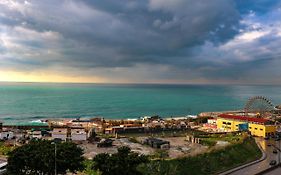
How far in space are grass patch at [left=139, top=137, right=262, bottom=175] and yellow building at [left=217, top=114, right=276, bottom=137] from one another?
71.3ft

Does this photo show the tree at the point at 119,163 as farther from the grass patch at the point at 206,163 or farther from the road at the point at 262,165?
the road at the point at 262,165

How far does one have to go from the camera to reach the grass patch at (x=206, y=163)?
4228 centimetres

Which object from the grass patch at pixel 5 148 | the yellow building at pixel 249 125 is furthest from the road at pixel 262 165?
the grass patch at pixel 5 148

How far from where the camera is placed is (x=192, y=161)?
46.2 meters

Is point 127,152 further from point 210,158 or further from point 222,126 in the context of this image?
point 222,126

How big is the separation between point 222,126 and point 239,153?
37.2 m

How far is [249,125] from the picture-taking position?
270 feet

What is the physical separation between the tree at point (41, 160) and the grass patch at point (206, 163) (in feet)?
41.5

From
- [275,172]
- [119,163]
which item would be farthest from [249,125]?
[119,163]

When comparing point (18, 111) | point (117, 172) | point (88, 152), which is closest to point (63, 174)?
point (117, 172)

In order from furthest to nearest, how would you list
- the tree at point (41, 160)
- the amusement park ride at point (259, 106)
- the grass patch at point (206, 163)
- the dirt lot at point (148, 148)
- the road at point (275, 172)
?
the amusement park ride at point (259, 106)
the dirt lot at point (148, 148)
the road at point (275, 172)
the grass patch at point (206, 163)
the tree at point (41, 160)

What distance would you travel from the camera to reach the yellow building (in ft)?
255

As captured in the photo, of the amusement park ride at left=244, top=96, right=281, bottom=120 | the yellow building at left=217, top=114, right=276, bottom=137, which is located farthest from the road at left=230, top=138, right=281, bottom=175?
the amusement park ride at left=244, top=96, right=281, bottom=120

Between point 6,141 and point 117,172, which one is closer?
point 117,172
